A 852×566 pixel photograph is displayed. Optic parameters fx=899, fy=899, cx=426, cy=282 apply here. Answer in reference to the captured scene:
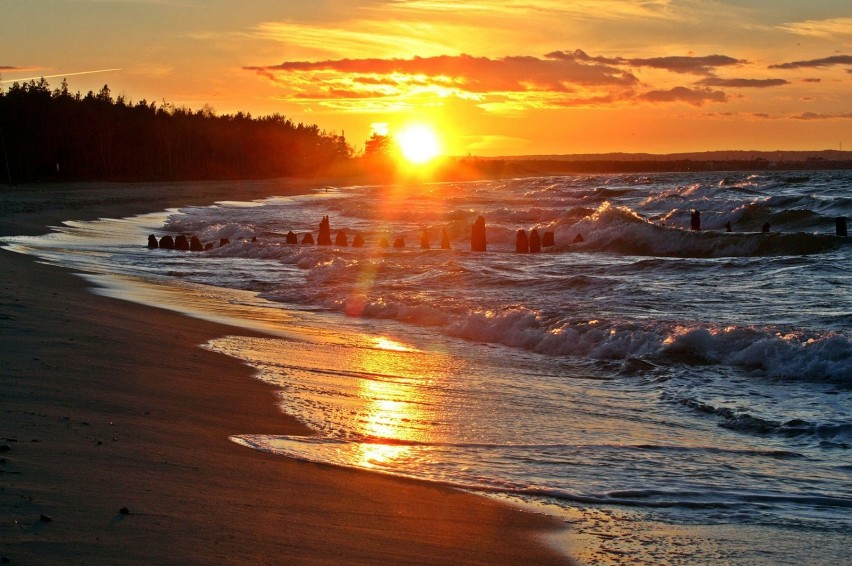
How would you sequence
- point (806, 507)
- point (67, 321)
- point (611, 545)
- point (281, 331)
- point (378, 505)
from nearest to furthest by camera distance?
point (611, 545) → point (378, 505) → point (806, 507) → point (67, 321) → point (281, 331)

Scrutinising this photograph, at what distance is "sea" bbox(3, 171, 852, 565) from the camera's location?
504cm

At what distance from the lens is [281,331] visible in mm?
11344

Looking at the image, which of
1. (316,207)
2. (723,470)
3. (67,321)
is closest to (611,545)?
(723,470)

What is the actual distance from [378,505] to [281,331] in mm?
6843

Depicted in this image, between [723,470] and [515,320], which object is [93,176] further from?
[723,470]

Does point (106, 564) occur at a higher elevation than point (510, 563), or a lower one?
higher

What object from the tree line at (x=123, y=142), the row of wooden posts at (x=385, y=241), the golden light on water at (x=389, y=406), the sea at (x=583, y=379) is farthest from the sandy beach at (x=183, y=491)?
the tree line at (x=123, y=142)

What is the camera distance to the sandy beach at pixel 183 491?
12.2 feet

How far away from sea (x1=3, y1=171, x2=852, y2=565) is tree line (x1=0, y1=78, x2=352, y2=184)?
55.7 meters

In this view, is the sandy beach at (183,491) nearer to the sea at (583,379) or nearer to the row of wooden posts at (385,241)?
the sea at (583,379)

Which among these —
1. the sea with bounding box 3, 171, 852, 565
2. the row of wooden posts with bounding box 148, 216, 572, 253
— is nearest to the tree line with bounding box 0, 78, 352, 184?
the row of wooden posts with bounding box 148, 216, 572, 253

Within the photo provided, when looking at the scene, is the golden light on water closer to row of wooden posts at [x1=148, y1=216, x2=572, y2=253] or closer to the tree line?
row of wooden posts at [x1=148, y1=216, x2=572, y2=253]

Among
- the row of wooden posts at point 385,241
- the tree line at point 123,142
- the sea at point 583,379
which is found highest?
the tree line at point 123,142

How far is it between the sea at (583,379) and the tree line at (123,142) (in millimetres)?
55712
